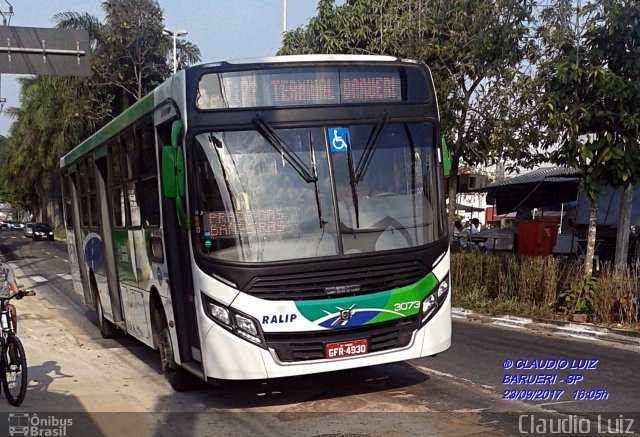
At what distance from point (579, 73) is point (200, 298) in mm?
8018

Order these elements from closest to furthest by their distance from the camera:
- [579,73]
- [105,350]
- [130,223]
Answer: [130,223], [105,350], [579,73]

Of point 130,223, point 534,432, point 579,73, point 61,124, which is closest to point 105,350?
point 130,223

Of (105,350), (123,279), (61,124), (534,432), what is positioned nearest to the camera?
(534,432)

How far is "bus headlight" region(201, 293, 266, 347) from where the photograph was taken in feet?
22.0

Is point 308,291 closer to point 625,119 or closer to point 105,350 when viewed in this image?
point 105,350

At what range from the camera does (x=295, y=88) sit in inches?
283

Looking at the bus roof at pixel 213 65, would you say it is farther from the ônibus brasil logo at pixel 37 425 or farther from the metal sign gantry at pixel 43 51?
the metal sign gantry at pixel 43 51

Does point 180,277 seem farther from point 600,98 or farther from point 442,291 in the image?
point 600,98

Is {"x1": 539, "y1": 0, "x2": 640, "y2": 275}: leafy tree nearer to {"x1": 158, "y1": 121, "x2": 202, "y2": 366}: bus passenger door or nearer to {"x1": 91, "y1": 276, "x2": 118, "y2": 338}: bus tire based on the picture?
{"x1": 158, "y1": 121, "x2": 202, "y2": 366}: bus passenger door

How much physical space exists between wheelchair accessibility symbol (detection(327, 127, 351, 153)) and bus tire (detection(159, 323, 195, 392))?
2735 mm

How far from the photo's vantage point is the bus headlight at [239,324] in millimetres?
6703

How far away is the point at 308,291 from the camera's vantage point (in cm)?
679

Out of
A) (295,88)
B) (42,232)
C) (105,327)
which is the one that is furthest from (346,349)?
(42,232)

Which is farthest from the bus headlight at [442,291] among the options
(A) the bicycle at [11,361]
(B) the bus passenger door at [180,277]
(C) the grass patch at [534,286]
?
(C) the grass patch at [534,286]
